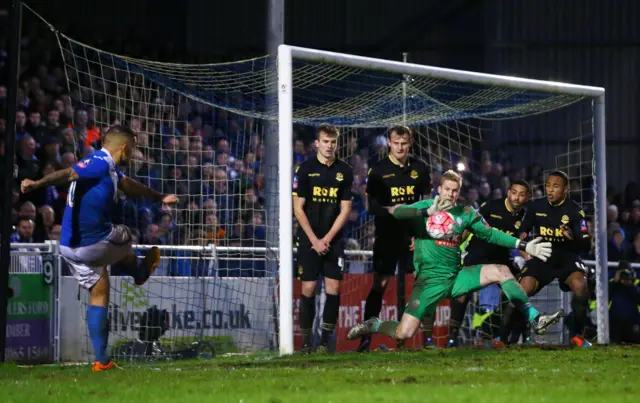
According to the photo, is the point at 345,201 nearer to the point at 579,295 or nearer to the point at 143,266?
the point at 143,266

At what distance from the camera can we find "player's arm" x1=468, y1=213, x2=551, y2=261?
37.7 ft

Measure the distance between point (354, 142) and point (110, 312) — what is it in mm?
4788

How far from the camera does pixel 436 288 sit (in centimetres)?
1178

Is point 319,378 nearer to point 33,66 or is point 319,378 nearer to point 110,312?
point 110,312

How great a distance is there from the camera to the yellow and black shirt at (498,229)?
44.6ft

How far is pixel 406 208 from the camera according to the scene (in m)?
11.8

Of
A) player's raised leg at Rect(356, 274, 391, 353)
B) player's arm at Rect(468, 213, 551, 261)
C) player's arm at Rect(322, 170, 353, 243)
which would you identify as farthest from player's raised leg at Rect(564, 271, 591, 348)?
player's arm at Rect(322, 170, 353, 243)

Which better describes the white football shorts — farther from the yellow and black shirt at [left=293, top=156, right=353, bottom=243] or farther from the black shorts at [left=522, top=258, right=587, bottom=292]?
the black shorts at [left=522, top=258, right=587, bottom=292]

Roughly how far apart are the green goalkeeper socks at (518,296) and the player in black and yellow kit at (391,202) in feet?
4.47

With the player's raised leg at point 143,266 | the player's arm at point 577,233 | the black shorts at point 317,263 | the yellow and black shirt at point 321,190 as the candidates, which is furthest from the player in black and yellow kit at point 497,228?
the player's raised leg at point 143,266

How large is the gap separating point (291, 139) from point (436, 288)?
2005 mm

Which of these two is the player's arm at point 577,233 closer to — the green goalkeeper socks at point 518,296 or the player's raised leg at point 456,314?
the player's raised leg at point 456,314

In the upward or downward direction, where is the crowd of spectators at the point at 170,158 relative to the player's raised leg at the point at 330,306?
upward

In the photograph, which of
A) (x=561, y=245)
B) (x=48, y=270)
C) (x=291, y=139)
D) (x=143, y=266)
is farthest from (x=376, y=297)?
(x=48, y=270)
